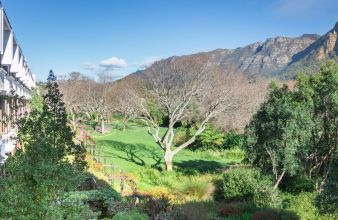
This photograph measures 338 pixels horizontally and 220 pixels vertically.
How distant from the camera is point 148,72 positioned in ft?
97.1

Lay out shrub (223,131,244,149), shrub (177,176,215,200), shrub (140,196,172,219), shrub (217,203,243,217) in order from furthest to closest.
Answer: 1. shrub (223,131,244,149)
2. shrub (177,176,215,200)
3. shrub (217,203,243,217)
4. shrub (140,196,172,219)

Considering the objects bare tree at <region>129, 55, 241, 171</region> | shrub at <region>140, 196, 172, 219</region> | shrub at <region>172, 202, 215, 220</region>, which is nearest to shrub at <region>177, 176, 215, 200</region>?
shrub at <region>172, 202, 215, 220</region>

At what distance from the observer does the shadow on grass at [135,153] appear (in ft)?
96.2

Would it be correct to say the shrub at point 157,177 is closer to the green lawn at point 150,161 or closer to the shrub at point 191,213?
the green lawn at point 150,161

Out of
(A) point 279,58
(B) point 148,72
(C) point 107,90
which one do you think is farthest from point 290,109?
(A) point 279,58

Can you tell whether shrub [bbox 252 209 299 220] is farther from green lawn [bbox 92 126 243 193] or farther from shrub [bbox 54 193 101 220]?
shrub [bbox 54 193 101 220]

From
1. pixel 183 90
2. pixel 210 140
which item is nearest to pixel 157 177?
pixel 183 90

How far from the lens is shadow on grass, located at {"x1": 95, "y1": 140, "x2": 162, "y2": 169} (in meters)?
29.3

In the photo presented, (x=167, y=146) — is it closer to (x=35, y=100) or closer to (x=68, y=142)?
(x=35, y=100)

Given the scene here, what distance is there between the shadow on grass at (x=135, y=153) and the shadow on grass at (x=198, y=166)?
1.75 metres

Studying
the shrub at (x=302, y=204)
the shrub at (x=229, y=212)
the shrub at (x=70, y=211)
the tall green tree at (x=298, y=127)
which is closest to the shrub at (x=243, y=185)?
the tall green tree at (x=298, y=127)

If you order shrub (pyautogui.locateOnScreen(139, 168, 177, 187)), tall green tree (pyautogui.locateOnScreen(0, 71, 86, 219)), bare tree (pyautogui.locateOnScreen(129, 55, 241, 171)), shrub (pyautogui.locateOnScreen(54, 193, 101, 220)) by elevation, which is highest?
bare tree (pyautogui.locateOnScreen(129, 55, 241, 171))

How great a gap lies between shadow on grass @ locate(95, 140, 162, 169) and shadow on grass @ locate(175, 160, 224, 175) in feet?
5.74

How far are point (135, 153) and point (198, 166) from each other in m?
6.19
